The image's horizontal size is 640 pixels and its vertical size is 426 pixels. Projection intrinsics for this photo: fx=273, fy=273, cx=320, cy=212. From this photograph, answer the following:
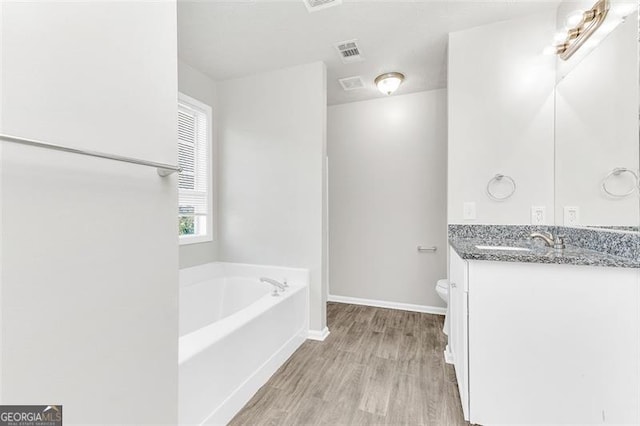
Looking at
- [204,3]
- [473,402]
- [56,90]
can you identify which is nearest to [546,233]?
[473,402]

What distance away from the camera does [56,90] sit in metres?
0.68

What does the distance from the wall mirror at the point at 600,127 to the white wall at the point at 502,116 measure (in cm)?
9

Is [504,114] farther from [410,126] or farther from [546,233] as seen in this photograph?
[410,126]

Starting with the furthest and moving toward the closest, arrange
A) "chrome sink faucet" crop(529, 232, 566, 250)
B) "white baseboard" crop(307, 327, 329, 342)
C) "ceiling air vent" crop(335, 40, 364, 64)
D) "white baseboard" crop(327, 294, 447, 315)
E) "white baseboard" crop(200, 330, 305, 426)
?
"white baseboard" crop(327, 294, 447, 315)
"white baseboard" crop(307, 327, 329, 342)
"ceiling air vent" crop(335, 40, 364, 64)
"chrome sink faucet" crop(529, 232, 566, 250)
"white baseboard" crop(200, 330, 305, 426)

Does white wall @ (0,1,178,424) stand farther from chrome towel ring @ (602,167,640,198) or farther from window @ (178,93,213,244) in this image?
chrome towel ring @ (602,167,640,198)

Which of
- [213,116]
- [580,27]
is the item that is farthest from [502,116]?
[213,116]

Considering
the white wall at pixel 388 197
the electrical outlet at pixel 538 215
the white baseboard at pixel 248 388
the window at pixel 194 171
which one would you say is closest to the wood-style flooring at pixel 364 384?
the white baseboard at pixel 248 388

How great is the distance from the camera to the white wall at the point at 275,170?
101 inches

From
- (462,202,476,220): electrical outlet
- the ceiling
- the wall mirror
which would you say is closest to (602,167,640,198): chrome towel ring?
the wall mirror

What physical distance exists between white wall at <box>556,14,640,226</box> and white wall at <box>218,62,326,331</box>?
1772 mm

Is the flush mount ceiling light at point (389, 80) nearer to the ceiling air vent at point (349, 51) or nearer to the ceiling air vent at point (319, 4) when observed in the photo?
the ceiling air vent at point (349, 51)

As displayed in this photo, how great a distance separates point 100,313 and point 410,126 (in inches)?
128

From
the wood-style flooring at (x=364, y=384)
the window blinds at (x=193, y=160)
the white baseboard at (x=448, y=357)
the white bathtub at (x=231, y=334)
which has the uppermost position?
the window blinds at (x=193, y=160)

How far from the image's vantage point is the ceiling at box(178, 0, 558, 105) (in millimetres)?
1856
